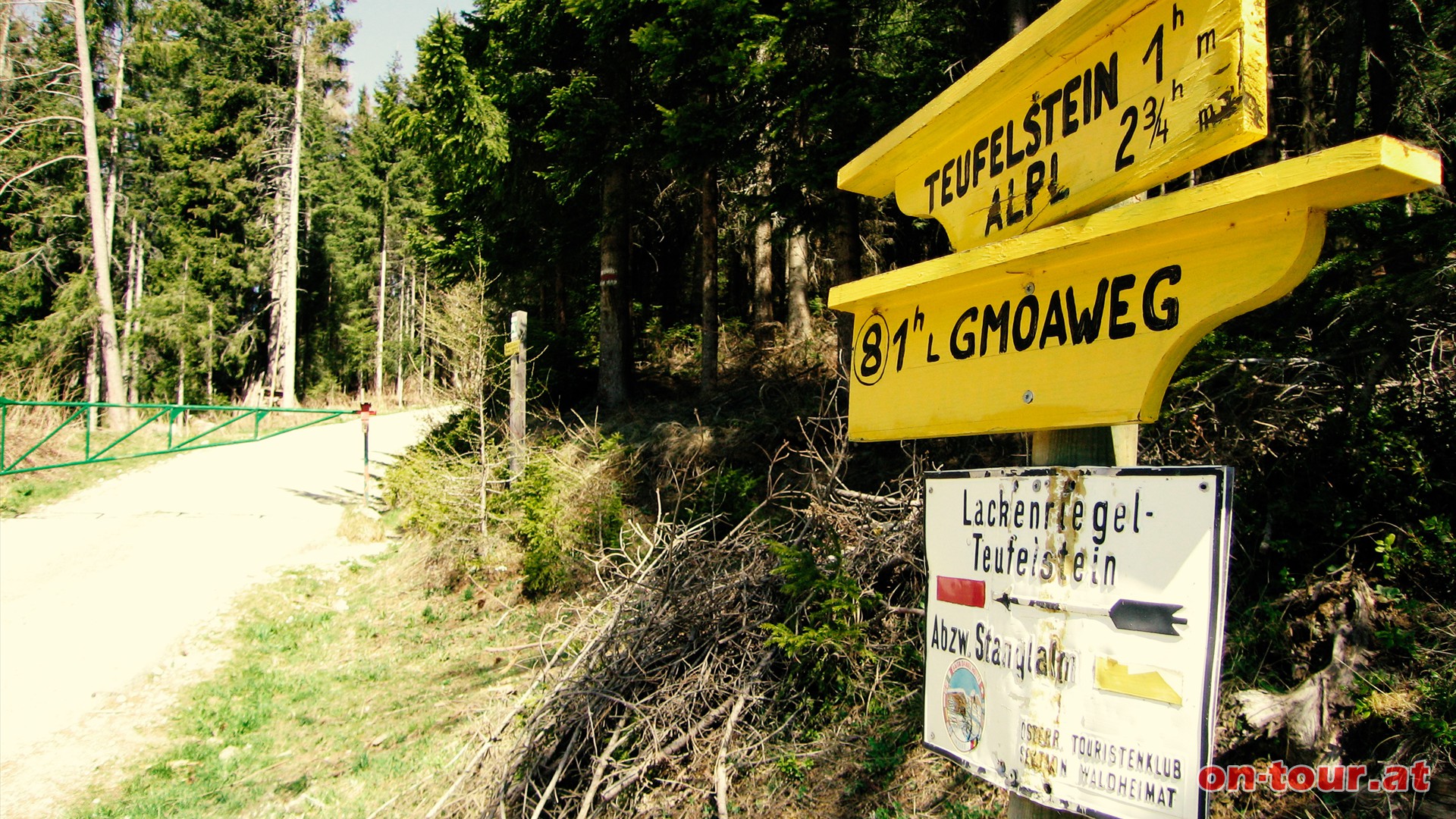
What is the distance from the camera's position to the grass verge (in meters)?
6.02

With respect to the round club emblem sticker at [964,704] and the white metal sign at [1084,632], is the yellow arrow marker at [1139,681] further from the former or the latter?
the round club emblem sticker at [964,704]

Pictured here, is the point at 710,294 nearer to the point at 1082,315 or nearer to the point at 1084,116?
the point at 1084,116

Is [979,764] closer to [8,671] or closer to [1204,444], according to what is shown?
[1204,444]

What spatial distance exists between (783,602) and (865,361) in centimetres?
297

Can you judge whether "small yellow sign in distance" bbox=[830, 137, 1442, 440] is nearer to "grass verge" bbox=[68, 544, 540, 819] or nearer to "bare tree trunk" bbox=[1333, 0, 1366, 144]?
"grass verge" bbox=[68, 544, 540, 819]

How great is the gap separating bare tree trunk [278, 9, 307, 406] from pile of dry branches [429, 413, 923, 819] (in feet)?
92.4

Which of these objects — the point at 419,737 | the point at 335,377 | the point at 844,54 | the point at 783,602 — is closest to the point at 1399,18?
the point at 844,54

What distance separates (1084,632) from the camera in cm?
170

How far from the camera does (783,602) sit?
5211mm

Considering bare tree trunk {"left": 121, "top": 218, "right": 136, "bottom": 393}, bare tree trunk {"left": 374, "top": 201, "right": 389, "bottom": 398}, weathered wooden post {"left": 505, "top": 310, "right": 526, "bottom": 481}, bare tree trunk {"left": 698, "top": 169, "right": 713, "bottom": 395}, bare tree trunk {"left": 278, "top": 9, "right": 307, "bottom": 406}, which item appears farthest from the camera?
bare tree trunk {"left": 374, "top": 201, "right": 389, "bottom": 398}

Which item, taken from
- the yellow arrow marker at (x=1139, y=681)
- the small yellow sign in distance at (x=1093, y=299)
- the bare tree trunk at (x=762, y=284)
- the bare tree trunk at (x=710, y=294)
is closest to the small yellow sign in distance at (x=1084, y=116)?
the small yellow sign in distance at (x=1093, y=299)

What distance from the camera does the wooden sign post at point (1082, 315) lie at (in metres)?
1.53

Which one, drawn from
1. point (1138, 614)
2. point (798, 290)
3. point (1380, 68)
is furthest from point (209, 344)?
point (1138, 614)

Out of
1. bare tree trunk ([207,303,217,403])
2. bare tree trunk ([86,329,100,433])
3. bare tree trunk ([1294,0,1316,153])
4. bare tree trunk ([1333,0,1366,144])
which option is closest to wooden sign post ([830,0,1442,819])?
bare tree trunk ([1333,0,1366,144])
